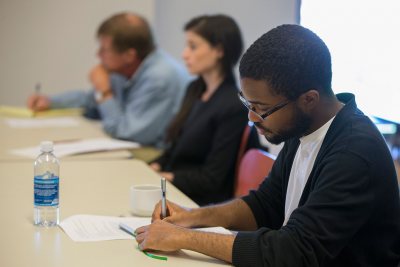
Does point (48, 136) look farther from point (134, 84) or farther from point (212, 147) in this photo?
point (212, 147)

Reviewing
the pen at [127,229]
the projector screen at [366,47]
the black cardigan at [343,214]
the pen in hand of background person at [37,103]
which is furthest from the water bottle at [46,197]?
the pen in hand of background person at [37,103]

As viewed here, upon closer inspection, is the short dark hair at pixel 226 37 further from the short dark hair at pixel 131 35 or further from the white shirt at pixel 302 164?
the white shirt at pixel 302 164

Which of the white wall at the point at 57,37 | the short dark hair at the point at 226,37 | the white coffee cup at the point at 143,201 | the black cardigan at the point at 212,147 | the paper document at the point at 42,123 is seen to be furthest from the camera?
the white wall at the point at 57,37

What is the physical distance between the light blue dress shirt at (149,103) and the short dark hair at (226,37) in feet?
2.21

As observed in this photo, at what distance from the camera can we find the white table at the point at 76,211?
149 centimetres

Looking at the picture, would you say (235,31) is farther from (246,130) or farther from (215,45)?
(246,130)

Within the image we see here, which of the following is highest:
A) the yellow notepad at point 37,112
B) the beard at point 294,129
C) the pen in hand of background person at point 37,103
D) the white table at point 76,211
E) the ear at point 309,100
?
the ear at point 309,100

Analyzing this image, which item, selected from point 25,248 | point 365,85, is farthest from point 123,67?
point 25,248

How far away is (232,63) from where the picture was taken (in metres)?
2.97

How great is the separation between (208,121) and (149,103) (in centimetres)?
81

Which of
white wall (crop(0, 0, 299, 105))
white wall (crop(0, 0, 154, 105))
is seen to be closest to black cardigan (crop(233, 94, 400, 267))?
white wall (crop(0, 0, 299, 105))

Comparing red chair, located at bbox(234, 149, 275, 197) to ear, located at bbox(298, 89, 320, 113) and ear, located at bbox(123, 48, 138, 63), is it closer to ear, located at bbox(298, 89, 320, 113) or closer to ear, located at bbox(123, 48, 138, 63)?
A: ear, located at bbox(298, 89, 320, 113)

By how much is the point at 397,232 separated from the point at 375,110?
0.74 metres

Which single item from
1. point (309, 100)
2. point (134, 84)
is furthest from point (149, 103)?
point (309, 100)
